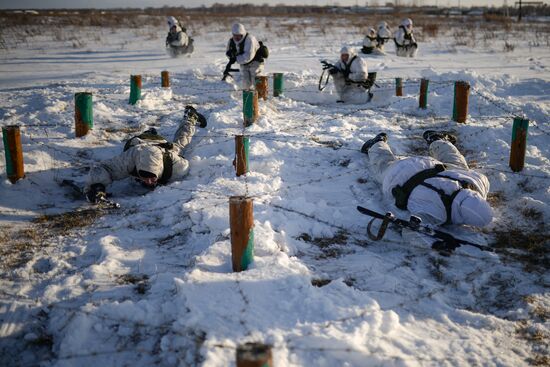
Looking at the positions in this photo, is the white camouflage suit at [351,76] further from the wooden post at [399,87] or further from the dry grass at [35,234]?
the dry grass at [35,234]

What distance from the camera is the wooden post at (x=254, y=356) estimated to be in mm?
1813

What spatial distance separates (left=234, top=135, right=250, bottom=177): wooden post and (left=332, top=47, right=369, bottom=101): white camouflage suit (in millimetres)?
5216

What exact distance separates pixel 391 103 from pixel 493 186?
4.41 meters

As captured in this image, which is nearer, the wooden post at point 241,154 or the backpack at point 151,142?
the wooden post at point 241,154

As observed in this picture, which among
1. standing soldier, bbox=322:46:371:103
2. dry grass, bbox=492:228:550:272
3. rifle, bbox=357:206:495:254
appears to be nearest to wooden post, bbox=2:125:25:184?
rifle, bbox=357:206:495:254

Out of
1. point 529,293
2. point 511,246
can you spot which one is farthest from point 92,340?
point 511,246

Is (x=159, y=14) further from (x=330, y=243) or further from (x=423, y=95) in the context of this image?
(x=330, y=243)

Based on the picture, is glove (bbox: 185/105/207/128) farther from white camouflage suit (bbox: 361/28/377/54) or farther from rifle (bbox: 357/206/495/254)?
white camouflage suit (bbox: 361/28/377/54)

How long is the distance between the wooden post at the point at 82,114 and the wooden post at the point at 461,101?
Answer: 601cm

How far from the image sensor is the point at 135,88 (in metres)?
8.71

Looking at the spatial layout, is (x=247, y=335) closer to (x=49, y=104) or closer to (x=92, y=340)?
(x=92, y=340)

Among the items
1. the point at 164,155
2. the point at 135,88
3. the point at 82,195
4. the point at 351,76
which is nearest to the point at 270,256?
the point at 164,155

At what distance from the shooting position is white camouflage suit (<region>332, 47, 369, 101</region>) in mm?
9805

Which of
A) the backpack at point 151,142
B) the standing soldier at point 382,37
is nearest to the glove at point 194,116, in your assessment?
the backpack at point 151,142
